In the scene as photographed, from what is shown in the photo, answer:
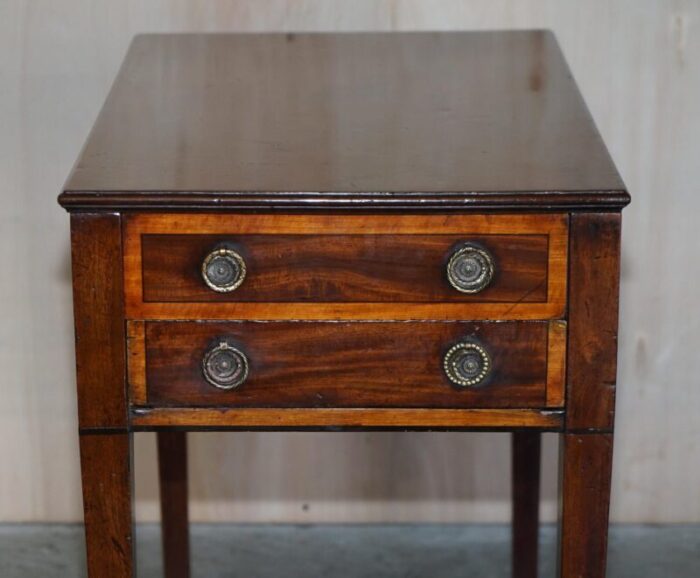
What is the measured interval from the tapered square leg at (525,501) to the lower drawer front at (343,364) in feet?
2.06

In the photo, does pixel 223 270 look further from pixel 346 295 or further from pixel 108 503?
pixel 108 503

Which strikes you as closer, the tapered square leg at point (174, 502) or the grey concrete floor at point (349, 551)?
the tapered square leg at point (174, 502)

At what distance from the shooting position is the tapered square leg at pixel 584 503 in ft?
5.33

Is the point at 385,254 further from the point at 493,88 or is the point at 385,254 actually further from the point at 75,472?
the point at 75,472

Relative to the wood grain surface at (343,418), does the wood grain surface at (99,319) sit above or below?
above

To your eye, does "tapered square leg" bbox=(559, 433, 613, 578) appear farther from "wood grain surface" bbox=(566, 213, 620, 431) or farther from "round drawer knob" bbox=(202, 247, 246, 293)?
"round drawer knob" bbox=(202, 247, 246, 293)


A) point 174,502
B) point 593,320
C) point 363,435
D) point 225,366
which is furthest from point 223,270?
point 363,435

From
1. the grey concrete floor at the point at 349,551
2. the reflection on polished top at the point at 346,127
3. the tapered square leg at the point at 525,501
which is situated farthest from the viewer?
the grey concrete floor at the point at 349,551

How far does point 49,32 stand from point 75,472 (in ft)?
2.36

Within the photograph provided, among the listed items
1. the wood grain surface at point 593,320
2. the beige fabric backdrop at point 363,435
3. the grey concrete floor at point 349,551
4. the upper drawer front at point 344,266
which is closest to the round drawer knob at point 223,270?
the upper drawer front at point 344,266

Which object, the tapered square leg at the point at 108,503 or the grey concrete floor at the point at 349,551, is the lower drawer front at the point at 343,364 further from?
the grey concrete floor at the point at 349,551

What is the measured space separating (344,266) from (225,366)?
17 centimetres

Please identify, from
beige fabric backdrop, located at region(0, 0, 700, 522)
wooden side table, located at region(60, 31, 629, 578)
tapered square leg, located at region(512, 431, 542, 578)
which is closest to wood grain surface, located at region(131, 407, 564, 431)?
wooden side table, located at region(60, 31, 629, 578)

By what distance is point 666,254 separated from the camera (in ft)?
7.95
